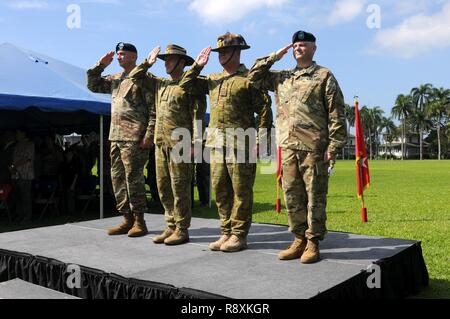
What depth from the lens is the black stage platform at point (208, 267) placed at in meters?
3.25

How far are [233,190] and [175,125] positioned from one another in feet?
2.77

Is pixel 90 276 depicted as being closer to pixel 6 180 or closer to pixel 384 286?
pixel 384 286

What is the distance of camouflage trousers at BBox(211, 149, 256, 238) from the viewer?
13.9 ft

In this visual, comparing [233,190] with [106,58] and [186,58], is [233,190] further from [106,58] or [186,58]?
[106,58]

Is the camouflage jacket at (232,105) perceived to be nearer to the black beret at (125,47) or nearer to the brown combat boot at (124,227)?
the black beret at (125,47)

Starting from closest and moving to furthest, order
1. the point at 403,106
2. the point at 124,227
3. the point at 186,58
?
the point at 186,58 → the point at 124,227 → the point at 403,106

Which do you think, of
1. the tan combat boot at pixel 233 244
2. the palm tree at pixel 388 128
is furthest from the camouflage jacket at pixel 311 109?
the palm tree at pixel 388 128

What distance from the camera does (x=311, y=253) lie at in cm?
383

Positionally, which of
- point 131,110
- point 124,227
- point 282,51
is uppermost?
point 282,51

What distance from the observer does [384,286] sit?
12.5 feet

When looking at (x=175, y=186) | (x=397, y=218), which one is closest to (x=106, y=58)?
(x=175, y=186)

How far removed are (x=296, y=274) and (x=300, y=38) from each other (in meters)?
1.87

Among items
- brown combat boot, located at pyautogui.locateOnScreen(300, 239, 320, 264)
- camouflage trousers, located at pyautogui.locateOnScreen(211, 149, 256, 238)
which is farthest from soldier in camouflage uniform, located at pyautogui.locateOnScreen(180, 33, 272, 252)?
brown combat boot, located at pyautogui.locateOnScreen(300, 239, 320, 264)

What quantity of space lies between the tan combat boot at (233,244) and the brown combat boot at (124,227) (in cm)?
149
